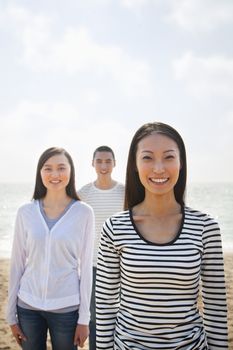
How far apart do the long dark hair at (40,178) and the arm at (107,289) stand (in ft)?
5.54

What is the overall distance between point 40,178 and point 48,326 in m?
1.37

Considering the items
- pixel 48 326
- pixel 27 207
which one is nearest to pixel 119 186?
pixel 27 207

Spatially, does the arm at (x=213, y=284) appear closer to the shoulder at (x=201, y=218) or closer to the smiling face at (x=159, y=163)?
the shoulder at (x=201, y=218)

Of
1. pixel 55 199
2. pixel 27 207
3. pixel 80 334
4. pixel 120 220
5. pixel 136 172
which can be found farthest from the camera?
pixel 55 199

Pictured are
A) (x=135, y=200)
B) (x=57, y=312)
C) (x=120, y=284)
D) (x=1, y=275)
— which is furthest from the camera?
(x=1, y=275)

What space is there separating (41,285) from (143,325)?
153 centimetres

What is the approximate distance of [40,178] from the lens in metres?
3.88

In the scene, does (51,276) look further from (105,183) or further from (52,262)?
(105,183)

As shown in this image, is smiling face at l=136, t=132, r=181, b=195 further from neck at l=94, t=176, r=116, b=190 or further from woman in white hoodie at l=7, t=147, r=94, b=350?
neck at l=94, t=176, r=116, b=190

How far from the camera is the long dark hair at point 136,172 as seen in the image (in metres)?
2.32

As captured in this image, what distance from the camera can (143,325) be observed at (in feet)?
6.79

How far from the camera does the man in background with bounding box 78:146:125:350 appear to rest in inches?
209

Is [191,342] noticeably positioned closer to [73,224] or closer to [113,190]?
[73,224]

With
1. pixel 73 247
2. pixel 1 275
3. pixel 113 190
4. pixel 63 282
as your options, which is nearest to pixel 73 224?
pixel 73 247
